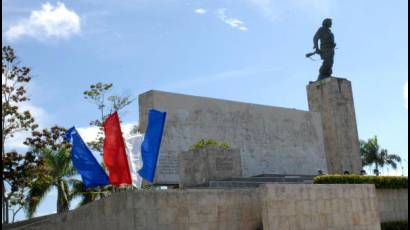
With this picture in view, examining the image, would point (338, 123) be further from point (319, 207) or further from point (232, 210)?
point (232, 210)

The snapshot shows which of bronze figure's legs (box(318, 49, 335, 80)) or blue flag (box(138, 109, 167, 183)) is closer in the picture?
blue flag (box(138, 109, 167, 183))

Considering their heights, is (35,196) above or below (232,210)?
above

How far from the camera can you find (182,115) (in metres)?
18.9

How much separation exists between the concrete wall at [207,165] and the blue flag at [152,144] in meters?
4.44

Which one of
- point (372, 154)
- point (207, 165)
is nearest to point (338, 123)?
point (207, 165)

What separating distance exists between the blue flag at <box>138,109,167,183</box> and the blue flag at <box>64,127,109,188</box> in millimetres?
805

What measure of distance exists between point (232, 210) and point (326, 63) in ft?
43.7

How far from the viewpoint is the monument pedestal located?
2280cm

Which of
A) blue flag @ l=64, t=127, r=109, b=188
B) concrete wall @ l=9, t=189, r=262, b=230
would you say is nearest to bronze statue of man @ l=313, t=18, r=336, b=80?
concrete wall @ l=9, t=189, r=262, b=230

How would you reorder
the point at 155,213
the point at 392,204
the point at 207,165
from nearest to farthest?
the point at 155,213 < the point at 207,165 < the point at 392,204

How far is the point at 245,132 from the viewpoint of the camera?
826 inches

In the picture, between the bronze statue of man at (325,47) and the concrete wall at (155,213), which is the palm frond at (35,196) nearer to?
the concrete wall at (155,213)

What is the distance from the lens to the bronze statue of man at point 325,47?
23609 millimetres

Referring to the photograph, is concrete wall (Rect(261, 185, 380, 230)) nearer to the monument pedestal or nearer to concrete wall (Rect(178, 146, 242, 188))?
concrete wall (Rect(178, 146, 242, 188))
